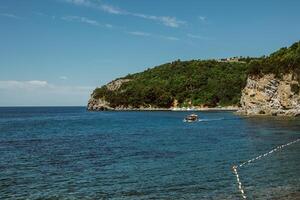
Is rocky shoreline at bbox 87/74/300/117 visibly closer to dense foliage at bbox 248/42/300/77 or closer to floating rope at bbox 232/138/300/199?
dense foliage at bbox 248/42/300/77

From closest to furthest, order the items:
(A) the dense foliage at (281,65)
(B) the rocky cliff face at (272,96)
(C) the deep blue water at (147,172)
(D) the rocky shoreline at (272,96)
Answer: (C) the deep blue water at (147,172)
(D) the rocky shoreline at (272,96)
(B) the rocky cliff face at (272,96)
(A) the dense foliage at (281,65)

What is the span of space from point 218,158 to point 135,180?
13886 mm

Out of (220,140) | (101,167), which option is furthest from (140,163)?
(220,140)

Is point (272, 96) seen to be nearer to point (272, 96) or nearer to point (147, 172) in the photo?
point (272, 96)

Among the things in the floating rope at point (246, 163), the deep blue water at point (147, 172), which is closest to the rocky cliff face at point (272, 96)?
the floating rope at point (246, 163)

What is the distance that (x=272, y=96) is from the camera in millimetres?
134125

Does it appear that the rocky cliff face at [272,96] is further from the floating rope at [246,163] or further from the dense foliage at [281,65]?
the floating rope at [246,163]

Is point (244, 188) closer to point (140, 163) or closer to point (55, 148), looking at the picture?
point (140, 163)

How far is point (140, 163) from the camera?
4341cm

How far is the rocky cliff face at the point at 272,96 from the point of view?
126 metres

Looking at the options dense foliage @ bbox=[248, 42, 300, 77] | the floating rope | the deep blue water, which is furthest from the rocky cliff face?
the deep blue water

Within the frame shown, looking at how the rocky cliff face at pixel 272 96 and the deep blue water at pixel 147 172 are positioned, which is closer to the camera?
the deep blue water at pixel 147 172

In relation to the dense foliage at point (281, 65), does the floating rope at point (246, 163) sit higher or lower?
lower

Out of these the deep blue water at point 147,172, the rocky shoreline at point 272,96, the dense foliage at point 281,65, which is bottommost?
the deep blue water at point 147,172
